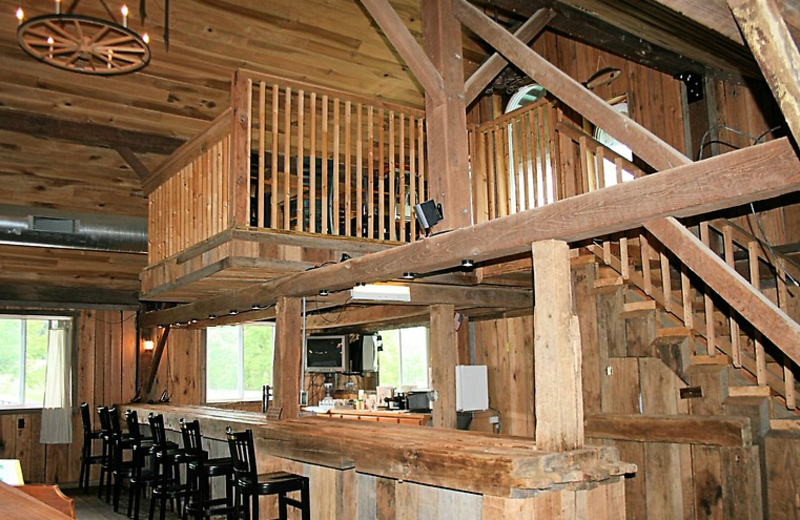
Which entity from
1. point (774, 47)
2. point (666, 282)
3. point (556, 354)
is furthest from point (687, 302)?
point (774, 47)

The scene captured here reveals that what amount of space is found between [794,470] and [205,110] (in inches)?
271

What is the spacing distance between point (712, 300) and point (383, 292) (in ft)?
9.75

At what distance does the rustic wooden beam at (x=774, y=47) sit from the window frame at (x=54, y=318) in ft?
35.7

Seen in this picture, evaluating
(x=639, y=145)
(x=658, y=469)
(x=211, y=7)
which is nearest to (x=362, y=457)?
(x=658, y=469)

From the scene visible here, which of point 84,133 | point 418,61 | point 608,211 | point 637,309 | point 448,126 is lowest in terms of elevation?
point 637,309

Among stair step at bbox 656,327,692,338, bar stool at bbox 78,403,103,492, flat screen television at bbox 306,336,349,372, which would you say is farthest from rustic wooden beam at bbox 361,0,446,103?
flat screen television at bbox 306,336,349,372

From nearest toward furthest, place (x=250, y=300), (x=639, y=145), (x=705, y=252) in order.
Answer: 1. (x=639, y=145)
2. (x=705, y=252)
3. (x=250, y=300)

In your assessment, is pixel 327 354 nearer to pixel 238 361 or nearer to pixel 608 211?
pixel 238 361

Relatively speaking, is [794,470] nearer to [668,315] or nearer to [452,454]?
[668,315]

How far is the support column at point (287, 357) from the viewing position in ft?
24.0

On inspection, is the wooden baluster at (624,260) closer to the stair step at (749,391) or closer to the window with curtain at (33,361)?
the stair step at (749,391)

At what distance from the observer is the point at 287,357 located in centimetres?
734

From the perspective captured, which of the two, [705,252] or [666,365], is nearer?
[705,252]

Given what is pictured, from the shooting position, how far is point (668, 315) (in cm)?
626
